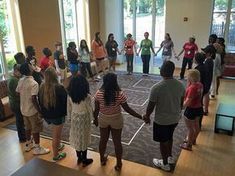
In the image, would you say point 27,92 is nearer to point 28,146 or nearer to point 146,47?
point 28,146

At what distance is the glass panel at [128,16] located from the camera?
30.6 feet

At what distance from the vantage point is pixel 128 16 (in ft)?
31.1

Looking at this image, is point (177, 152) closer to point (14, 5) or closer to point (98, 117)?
point (98, 117)

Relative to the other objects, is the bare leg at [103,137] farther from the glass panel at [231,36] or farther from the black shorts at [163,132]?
the glass panel at [231,36]

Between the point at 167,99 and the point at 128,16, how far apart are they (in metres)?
7.27

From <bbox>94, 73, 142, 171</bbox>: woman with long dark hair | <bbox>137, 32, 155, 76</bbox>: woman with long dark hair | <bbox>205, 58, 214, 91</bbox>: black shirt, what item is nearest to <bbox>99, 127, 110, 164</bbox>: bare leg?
<bbox>94, 73, 142, 171</bbox>: woman with long dark hair

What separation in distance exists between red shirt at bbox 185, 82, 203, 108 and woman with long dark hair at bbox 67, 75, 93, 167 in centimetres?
138

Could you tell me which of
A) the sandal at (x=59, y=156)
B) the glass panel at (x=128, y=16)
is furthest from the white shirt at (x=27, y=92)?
the glass panel at (x=128, y=16)

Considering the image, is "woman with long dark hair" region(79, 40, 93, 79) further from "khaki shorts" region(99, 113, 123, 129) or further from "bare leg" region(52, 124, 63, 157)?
"khaki shorts" region(99, 113, 123, 129)

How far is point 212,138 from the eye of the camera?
13.5ft

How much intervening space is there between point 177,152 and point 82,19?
6426 mm

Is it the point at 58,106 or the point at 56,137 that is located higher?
the point at 58,106

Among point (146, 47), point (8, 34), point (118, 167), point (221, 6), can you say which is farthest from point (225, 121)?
point (8, 34)

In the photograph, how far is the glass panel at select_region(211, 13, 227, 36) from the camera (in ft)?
26.8
